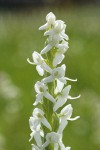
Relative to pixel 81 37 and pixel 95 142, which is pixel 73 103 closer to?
pixel 95 142

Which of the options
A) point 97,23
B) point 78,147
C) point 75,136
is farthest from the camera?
point 97,23

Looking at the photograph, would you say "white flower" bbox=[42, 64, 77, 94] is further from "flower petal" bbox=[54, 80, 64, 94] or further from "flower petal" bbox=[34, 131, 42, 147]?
"flower petal" bbox=[34, 131, 42, 147]

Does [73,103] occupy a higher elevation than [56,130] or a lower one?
higher

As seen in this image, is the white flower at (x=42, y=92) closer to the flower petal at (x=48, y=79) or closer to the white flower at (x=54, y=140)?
the flower petal at (x=48, y=79)

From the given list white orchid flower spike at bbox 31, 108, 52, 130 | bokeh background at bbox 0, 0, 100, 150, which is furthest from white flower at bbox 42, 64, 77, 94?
bokeh background at bbox 0, 0, 100, 150

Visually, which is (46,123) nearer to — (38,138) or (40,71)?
(38,138)

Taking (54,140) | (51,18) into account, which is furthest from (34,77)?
(54,140)

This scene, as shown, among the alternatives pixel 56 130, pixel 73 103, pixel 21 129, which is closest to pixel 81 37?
pixel 73 103
